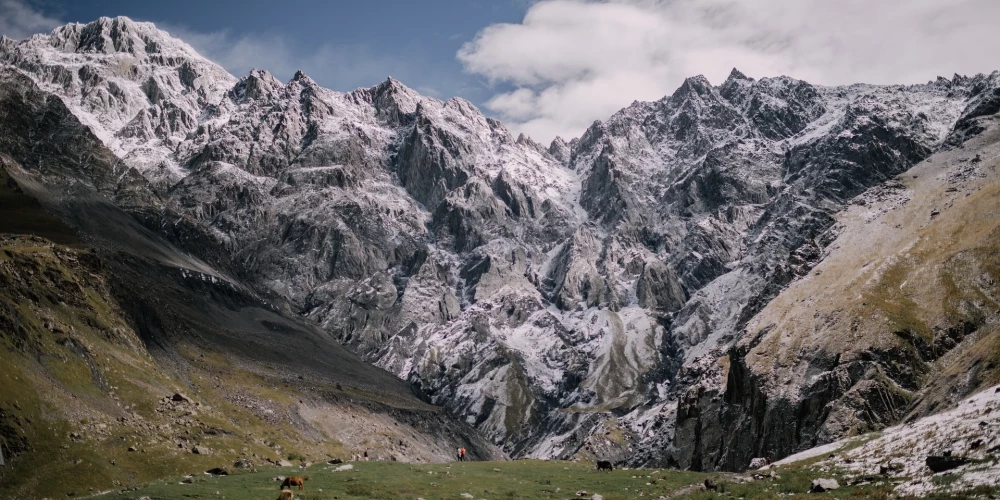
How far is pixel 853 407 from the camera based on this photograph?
113 m

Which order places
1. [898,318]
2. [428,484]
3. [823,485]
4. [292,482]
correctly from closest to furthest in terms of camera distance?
[823,485] < [292,482] < [428,484] < [898,318]

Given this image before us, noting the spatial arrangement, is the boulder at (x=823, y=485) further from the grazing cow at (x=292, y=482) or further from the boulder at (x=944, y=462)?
the grazing cow at (x=292, y=482)

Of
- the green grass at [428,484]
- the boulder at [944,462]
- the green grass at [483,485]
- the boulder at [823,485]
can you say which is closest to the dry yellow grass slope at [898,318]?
the green grass at [483,485]

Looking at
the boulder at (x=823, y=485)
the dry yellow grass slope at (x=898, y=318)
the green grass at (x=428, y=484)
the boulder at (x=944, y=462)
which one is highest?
the dry yellow grass slope at (x=898, y=318)

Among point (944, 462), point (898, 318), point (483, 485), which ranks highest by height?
point (898, 318)

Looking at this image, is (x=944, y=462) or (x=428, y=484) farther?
(x=428, y=484)

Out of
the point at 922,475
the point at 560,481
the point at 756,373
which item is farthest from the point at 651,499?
the point at 756,373

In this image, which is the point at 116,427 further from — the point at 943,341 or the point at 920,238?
the point at 920,238

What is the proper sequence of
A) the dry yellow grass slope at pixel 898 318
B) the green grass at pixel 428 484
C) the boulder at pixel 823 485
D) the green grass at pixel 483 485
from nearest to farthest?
the boulder at pixel 823 485 → the green grass at pixel 483 485 → the green grass at pixel 428 484 → the dry yellow grass slope at pixel 898 318

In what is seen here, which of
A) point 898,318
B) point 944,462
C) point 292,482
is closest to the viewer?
point 944,462

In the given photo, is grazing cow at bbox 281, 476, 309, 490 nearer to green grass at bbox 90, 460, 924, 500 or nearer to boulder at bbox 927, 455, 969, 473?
green grass at bbox 90, 460, 924, 500

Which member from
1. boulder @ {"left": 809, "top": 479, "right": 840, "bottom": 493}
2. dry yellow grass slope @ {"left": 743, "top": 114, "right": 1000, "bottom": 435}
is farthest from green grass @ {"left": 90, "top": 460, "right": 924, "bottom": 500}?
dry yellow grass slope @ {"left": 743, "top": 114, "right": 1000, "bottom": 435}

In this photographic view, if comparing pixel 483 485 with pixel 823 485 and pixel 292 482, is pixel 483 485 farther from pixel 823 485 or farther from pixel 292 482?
pixel 823 485

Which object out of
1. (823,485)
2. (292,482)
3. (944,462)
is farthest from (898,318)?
(292,482)
